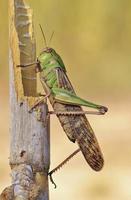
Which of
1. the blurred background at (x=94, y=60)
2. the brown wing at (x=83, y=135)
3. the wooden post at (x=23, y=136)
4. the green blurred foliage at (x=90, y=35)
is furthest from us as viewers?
the green blurred foliage at (x=90, y=35)

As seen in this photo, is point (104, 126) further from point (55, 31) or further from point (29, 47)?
point (29, 47)

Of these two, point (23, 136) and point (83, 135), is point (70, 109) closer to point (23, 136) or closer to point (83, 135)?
point (83, 135)

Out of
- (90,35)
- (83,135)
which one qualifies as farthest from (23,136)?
(90,35)

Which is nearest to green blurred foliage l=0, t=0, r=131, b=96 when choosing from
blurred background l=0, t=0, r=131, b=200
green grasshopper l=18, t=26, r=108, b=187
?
→ blurred background l=0, t=0, r=131, b=200

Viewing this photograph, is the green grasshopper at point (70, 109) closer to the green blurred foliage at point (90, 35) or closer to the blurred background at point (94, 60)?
the blurred background at point (94, 60)

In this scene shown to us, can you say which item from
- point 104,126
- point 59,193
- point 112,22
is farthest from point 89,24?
point 59,193

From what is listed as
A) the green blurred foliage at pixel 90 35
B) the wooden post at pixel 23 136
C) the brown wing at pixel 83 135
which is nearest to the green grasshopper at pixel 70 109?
the brown wing at pixel 83 135

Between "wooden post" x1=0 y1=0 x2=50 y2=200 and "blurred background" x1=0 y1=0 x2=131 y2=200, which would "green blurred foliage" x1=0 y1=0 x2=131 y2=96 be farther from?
"wooden post" x1=0 y1=0 x2=50 y2=200
